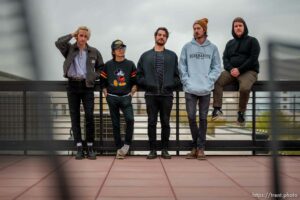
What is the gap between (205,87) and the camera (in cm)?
605

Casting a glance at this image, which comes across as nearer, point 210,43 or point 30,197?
point 30,197

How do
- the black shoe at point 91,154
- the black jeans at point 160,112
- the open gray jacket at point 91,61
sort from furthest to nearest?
the black shoe at point 91,154 → the black jeans at point 160,112 → the open gray jacket at point 91,61

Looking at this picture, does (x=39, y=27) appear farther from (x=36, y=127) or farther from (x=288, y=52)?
(x=288, y=52)

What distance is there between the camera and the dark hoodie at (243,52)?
238 inches

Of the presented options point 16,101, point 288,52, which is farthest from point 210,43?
point 16,101

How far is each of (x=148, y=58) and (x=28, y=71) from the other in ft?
18.8

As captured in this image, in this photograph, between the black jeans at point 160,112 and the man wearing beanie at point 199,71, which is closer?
the man wearing beanie at point 199,71

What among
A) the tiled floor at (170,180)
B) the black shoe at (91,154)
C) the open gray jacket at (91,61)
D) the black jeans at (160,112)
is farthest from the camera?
the black shoe at (91,154)

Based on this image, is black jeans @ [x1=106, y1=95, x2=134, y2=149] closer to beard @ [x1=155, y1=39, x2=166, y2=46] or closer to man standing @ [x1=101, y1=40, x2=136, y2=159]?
man standing @ [x1=101, y1=40, x2=136, y2=159]

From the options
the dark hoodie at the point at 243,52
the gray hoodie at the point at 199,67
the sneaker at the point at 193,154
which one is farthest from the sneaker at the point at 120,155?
the dark hoodie at the point at 243,52

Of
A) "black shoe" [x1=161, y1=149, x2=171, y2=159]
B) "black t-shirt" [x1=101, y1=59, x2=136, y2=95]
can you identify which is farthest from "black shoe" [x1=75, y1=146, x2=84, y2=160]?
"black shoe" [x1=161, y1=149, x2=171, y2=159]

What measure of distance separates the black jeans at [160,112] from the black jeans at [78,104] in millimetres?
826

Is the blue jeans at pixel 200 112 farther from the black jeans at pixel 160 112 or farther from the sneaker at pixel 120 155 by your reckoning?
the sneaker at pixel 120 155

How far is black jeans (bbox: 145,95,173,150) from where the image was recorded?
630cm
